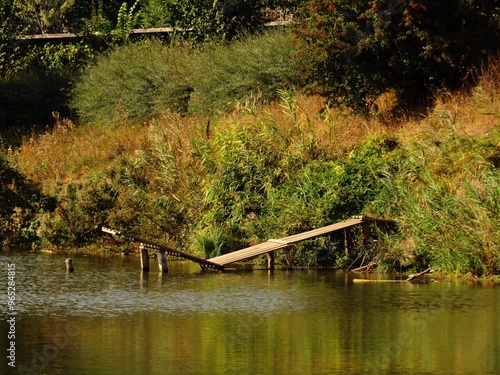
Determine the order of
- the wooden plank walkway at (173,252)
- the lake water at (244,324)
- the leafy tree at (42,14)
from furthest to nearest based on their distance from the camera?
the leafy tree at (42,14) < the wooden plank walkway at (173,252) < the lake water at (244,324)

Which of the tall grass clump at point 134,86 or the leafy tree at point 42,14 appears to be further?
the leafy tree at point 42,14

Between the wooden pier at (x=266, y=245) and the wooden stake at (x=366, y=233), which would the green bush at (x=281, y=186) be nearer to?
the wooden stake at (x=366, y=233)

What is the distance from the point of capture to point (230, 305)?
2022cm

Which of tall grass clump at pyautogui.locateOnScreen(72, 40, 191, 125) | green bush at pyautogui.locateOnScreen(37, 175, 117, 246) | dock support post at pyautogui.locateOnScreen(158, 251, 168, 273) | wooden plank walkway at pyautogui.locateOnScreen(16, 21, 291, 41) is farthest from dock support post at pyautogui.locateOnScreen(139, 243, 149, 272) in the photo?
wooden plank walkway at pyautogui.locateOnScreen(16, 21, 291, 41)

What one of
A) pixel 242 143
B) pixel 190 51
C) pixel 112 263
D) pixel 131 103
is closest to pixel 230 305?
pixel 112 263

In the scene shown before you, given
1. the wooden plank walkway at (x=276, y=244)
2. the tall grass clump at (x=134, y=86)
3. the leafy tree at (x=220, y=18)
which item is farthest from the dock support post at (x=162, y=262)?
the leafy tree at (x=220, y=18)

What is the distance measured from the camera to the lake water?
1608 cm

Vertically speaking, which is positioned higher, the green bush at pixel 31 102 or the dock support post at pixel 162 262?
the green bush at pixel 31 102

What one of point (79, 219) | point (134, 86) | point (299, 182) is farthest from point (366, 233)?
point (134, 86)

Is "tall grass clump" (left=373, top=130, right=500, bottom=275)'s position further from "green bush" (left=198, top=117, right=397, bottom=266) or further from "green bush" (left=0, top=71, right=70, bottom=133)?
"green bush" (left=0, top=71, right=70, bottom=133)

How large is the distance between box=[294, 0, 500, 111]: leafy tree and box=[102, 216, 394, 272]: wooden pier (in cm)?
655

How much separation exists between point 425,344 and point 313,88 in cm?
1474

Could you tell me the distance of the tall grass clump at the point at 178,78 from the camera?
3388cm

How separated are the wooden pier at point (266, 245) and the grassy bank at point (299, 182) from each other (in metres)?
0.55
